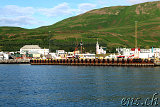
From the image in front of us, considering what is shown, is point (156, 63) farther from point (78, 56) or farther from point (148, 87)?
point (148, 87)

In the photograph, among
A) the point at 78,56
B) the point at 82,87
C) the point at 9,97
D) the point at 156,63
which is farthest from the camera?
the point at 78,56

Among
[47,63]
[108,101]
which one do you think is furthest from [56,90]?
[47,63]

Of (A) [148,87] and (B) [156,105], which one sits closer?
(B) [156,105]

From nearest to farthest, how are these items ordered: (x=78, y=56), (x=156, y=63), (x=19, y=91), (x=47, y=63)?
(x=19, y=91) < (x=156, y=63) < (x=47, y=63) < (x=78, y=56)

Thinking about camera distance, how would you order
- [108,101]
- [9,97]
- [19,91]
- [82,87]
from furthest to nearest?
A: [82,87] → [19,91] → [9,97] → [108,101]

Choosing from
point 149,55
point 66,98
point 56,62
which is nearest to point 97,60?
point 56,62

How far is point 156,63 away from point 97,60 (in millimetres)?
30760

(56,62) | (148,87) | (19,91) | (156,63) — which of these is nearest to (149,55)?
(156,63)

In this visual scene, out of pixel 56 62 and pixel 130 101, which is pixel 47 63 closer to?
pixel 56 62

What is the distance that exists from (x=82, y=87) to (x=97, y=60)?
90.1 meters

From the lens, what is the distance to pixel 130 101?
54.1 meters

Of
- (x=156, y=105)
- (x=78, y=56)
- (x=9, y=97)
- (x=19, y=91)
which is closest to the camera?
(x=156, y=105)

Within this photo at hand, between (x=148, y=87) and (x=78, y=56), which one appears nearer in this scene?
(x=148, y=87)

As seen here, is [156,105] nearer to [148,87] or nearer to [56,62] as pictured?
[148,87]
